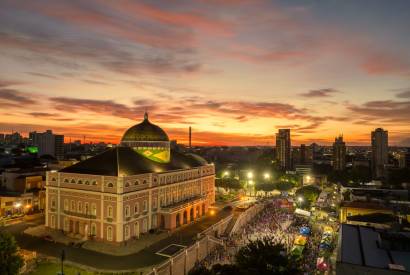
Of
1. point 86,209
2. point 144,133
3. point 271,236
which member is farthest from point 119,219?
point 271,236

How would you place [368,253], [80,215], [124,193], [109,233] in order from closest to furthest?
[368,253] < [109,233] < [124,193] < [80,215]

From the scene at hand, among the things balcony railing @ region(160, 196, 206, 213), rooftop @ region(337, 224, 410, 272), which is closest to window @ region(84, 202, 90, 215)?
balcony railing @ region(160, 196, 206, 213)

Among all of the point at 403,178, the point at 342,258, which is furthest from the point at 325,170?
the point at 342,258

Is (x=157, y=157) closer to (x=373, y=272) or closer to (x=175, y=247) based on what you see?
(x=175, y=247)

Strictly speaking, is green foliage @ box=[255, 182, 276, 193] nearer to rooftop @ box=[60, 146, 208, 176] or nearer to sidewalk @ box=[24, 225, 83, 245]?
rooftop @ box=[60, 146, 208, 176]

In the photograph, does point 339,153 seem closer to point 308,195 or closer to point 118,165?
point 308,195

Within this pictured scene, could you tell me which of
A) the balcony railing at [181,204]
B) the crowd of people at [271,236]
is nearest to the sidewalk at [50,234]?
the balcony railing at [181,204]
